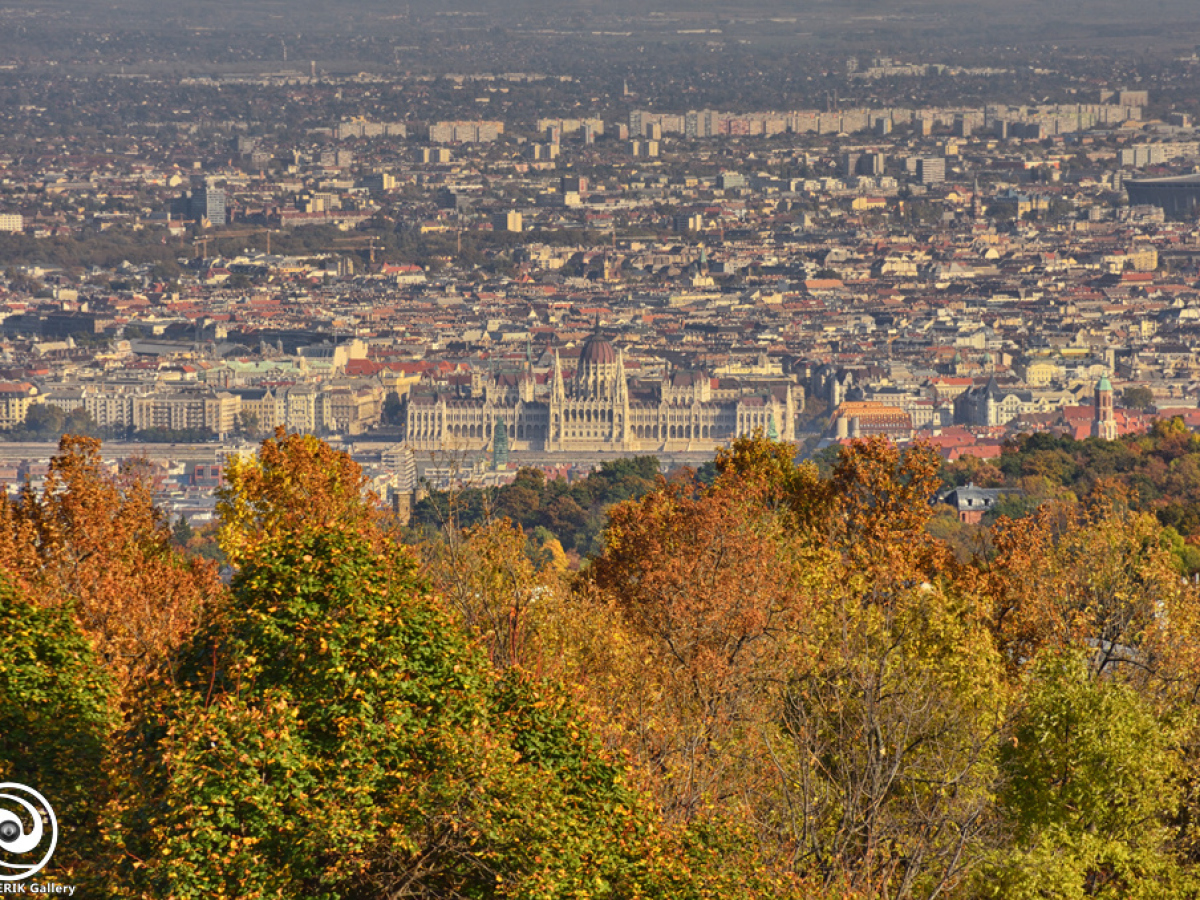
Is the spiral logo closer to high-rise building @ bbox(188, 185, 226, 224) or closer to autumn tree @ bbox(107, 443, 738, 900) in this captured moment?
autumn tree @ bbox(107, 443, 738, 900)

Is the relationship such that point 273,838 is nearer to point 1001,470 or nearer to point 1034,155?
point 1001,470

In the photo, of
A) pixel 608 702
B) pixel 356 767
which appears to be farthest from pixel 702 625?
pixel 356 767

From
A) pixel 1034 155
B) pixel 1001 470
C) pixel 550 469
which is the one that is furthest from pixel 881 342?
pixel 1034 155

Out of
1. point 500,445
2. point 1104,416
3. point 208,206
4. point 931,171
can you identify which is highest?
point 1104,416

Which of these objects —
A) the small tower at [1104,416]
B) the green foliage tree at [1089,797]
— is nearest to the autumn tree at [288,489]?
the green foliage tree at [1089,797]

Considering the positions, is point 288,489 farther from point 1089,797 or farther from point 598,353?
point 598,353

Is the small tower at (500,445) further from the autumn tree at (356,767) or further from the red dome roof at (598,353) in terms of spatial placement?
the autumn tree at (356,767)
